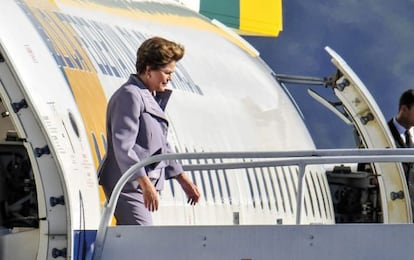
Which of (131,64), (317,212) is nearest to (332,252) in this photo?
(131,64)

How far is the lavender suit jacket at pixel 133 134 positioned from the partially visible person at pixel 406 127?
4646mm

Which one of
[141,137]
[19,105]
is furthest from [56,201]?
[141,137]

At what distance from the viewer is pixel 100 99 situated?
32.6ft

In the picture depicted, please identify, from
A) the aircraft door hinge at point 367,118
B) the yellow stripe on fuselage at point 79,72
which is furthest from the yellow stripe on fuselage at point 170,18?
the aircraft door hinge at point 367,118

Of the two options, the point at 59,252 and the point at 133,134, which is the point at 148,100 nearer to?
the point at 133,134

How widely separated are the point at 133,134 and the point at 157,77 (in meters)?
0.53

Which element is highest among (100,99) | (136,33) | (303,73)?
(303,73)

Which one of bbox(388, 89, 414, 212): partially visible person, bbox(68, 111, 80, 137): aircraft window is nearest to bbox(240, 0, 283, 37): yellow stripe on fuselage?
bbox(388, 89, 414, 212): partially visible person

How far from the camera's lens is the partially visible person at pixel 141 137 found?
27.6 feet

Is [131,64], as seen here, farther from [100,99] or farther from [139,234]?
[139,234]

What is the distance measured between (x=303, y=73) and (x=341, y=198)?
1962 centimetres

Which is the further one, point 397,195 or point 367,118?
point 367,118

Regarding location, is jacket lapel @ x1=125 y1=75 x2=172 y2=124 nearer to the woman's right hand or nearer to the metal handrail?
the woman's right hand

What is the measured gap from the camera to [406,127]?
44.3 ft
